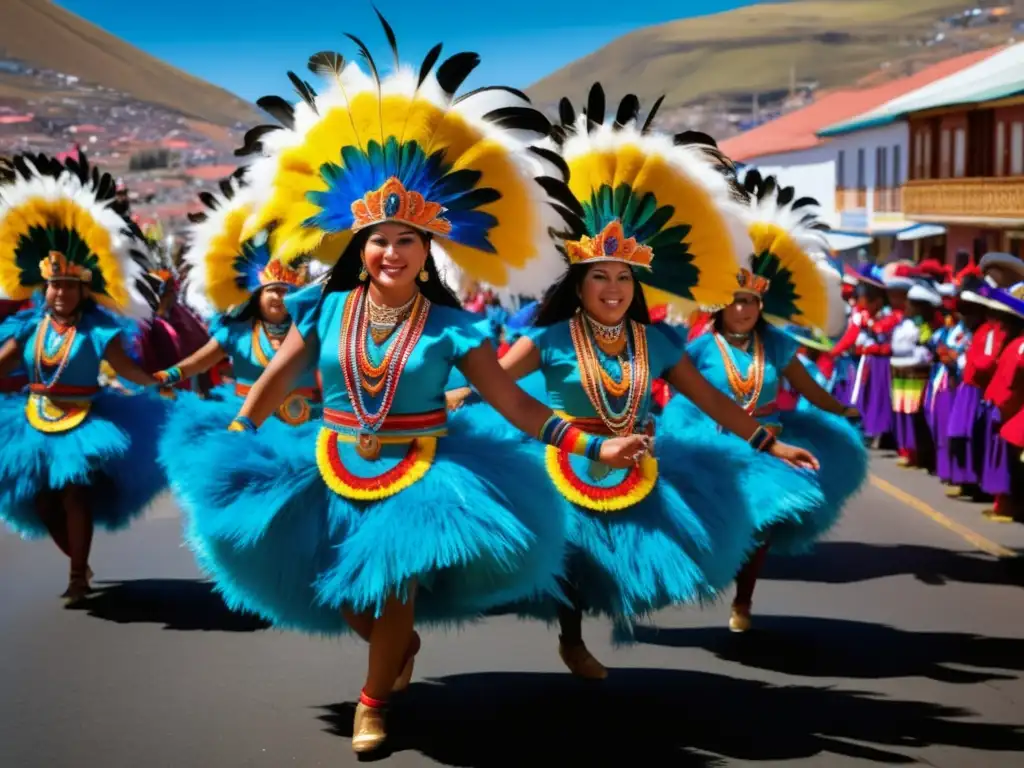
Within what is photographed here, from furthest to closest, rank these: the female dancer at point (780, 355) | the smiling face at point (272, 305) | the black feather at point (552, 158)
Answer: the smiling face at point (272, 305) < the female dancer at point (780, 355) < the black feather at point (552, 158)

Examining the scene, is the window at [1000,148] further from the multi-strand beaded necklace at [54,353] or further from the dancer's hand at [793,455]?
the dancer's hand at [793,455]

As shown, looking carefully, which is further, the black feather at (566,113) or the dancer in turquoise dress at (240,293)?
the dancer in turquoise dress at (240,293)

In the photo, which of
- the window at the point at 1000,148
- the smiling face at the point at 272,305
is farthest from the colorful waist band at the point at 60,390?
the window at the point at 1000,148

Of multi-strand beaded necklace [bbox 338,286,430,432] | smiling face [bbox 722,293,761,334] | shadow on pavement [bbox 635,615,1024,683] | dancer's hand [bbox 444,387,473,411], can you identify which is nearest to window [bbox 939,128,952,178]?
smiling face [bbox 722,293,761,334]

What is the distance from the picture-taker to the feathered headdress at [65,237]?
9.50 metres

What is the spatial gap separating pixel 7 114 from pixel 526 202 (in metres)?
45.3

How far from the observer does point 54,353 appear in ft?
30.2

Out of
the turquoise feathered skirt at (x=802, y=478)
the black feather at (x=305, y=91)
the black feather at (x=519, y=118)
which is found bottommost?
the turquoise feathered skirt at (x=802, y=478)

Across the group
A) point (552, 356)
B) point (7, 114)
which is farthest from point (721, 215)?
point (7, 114)

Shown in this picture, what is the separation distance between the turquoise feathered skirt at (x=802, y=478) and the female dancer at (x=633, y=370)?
13.8 inches

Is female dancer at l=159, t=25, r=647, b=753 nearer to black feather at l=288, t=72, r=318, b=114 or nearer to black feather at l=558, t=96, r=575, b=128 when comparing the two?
black feather at l=288, t=72, r=318, b=114

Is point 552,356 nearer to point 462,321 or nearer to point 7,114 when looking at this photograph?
point 462,321

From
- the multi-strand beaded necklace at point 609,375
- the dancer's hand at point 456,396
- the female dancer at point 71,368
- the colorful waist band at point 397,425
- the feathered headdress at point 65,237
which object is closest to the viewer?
the colorful waist band at point 397,425

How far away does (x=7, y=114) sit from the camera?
48.0 metres
